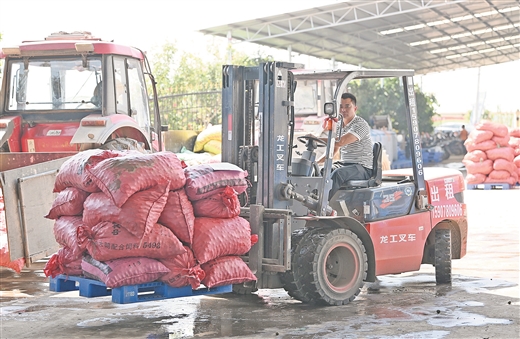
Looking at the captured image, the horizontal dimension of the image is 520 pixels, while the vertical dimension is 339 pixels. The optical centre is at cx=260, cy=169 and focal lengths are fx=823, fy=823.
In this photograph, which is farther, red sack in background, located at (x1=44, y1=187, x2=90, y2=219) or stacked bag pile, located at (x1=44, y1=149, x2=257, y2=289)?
red sack in background, located at (x1=44, y1=187, x2=90, y2=219)

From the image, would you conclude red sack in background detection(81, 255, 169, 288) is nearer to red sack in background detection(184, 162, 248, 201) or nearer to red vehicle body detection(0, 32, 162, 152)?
red sack in background detection(184, 162, 248, 201)

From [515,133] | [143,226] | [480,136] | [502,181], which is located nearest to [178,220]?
[143,226]

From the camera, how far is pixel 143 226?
18.5ft

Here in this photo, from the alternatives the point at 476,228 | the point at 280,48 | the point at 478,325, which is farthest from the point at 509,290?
the point at 280,48

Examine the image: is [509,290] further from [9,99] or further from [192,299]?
[9,99]

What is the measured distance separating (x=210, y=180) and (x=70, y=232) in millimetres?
1111

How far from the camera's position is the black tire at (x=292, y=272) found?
21.8 ft

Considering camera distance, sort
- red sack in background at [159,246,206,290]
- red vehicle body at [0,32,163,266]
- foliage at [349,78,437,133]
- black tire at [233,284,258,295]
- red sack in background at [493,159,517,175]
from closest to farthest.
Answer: red sack in background at [159,246,206,290]
black tire at [233,284,258,295]
red vehicle body at [0,32,163,266]
red sack in background at [493,159,517,175]
foliage at [349,78,437,133]

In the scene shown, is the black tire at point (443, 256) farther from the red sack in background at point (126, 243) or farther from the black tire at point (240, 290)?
the red sack in background at point (126, 243)

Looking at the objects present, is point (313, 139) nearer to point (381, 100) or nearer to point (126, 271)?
point (126, 271)

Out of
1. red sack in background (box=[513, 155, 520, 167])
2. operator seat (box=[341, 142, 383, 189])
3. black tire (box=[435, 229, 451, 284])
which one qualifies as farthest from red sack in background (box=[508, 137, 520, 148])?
operator seat (box=[341, 142, 383, 189])

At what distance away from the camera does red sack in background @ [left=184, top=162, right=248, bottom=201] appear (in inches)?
237

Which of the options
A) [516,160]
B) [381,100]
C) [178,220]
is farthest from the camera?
[381,100]

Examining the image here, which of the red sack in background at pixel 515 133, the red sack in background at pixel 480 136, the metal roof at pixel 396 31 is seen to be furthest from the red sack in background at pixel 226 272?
the metal roof at pixel 396 31
